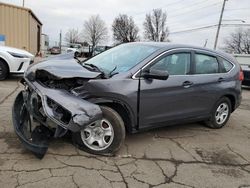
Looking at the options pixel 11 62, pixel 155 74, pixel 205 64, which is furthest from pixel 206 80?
pixel 11 62

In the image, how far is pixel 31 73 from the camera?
4324 mm

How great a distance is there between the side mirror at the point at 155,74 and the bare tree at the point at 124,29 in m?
65.4

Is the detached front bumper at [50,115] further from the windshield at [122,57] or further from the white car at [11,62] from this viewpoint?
the white car at [11,62]

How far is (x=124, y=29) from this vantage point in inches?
2746

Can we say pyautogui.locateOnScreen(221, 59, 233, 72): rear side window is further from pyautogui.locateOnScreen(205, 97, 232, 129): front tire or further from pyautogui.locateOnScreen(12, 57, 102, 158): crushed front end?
pyautogui.locateOnScreen(12, 57, 102, 158): crushed front end

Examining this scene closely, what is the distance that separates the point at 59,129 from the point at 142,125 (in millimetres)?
1325

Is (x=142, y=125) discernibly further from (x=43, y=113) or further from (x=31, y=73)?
(x=31, y=73)

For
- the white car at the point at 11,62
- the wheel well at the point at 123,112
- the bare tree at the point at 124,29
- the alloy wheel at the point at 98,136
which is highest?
the bare tree at the point at 124,29

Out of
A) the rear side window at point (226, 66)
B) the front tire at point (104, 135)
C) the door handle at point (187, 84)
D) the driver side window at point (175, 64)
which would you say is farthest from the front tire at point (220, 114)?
the front tire at point (104, 135)

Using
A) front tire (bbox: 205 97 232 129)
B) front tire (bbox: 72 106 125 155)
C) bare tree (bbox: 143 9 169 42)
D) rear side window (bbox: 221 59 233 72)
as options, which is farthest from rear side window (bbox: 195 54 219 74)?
bare tree (bbox: 143 9 169 42)

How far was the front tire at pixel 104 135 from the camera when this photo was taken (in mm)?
4227

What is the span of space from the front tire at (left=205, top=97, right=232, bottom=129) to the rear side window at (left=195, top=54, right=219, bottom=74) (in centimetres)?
63

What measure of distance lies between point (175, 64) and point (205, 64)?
32.4 inches

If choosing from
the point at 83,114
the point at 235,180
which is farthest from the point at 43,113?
the point at 235,180
